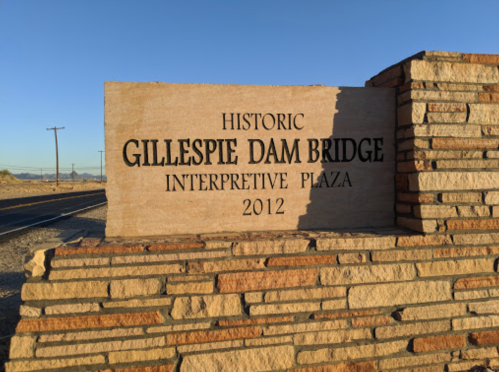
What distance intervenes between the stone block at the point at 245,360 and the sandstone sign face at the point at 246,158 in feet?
3.33

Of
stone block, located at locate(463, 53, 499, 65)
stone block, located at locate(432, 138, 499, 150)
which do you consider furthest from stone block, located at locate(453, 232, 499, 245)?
stone block, located at locate(463, 53, 499, 65)

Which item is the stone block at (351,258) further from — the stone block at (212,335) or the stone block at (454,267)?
the stone block at (212,335)

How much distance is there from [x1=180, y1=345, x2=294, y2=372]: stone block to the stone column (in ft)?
5.19

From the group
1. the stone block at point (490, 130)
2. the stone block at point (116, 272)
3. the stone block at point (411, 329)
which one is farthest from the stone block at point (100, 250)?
the stone block at point (490, 130)

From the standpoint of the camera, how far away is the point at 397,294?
2.65 metres

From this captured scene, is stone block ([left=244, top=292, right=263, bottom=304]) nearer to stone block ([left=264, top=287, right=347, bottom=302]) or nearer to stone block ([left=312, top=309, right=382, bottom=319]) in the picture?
stone block ([left=264, top=287, right=347, bottom=302])

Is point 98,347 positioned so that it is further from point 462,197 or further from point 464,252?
point 462,197

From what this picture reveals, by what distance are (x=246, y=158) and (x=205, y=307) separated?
1324 mm

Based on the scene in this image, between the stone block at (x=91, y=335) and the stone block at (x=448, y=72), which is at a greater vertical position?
the stone block at (x=448, y=72)

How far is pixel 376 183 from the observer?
3.14 meters

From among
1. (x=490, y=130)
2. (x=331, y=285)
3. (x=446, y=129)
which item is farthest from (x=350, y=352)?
(x=490, y=130)

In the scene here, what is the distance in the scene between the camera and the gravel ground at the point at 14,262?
345 centimetres

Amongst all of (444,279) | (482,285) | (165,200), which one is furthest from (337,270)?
(165,200)

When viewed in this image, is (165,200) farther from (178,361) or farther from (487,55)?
(487,55)
